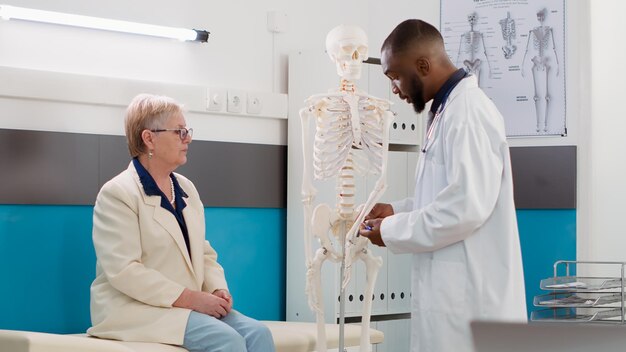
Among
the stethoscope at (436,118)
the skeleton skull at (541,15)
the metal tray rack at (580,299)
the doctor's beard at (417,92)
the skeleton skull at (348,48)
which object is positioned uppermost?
the skeleton skull at (541,15)

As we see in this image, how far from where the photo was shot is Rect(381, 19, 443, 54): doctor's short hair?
8.49ft

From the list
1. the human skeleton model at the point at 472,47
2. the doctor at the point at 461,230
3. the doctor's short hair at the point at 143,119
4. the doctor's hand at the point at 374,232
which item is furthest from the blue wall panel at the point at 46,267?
the human skeleton model at the point at 472,47

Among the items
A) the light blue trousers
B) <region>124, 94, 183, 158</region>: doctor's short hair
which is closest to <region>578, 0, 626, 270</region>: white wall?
the light blue trousers

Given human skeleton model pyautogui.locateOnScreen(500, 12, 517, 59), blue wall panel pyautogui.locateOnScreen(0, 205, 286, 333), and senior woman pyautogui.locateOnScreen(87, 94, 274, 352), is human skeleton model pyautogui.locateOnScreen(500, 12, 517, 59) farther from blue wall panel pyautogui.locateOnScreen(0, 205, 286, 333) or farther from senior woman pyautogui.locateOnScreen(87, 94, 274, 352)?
blue wall panel pyautogui.locateOnScreen(0, 205, 286, 333)

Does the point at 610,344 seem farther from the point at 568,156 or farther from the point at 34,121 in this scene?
the point at 568,156

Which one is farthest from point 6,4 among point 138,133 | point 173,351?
point 173,351

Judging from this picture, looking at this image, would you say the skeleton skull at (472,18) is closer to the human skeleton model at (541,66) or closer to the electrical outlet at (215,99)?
the human skeleton model at (541,66)

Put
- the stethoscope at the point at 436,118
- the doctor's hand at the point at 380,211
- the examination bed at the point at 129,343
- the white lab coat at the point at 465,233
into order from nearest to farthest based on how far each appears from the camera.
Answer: the white lab coat at the point at 465,233, the stethoscope at the point at 436,118, the examination bed at the point at 129,343, the doctor's hand at the point at 380,211

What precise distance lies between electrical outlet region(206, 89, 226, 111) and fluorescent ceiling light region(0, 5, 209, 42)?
0.82 ft

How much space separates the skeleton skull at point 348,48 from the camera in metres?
3.52

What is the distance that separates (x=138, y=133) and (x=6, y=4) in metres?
0.76

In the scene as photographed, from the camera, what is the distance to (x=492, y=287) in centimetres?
242

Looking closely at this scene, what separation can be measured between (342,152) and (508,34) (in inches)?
57.9

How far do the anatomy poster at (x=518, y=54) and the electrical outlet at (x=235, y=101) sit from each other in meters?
1.13
